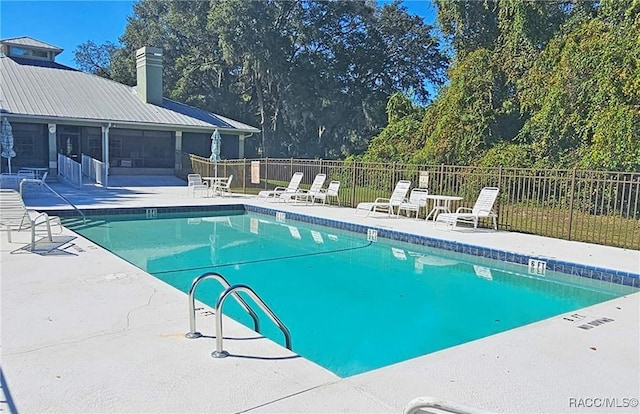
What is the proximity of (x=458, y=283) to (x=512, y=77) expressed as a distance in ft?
41.3

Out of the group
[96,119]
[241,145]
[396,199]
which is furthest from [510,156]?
[96,119]

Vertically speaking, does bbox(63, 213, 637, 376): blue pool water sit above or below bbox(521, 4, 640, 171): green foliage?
below

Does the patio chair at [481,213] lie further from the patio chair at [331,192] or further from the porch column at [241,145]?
the porch column at [241,145]

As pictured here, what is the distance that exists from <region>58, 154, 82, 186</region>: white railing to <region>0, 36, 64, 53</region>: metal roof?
9.01 metres

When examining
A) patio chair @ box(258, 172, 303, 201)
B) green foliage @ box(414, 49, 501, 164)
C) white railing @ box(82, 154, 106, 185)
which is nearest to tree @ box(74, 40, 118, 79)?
white railing @ box(82, 154, 106, 185)

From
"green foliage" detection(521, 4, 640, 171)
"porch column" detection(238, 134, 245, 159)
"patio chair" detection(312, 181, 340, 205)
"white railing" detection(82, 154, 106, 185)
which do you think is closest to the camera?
"green foliage" detection(521, 4, 640, 171)

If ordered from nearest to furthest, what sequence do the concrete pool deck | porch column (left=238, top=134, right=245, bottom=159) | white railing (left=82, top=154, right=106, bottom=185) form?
the concrete pool deck, white railing (left=82, top=154, right=106, bottom=185), porch column (left=238, top=134, right=245, bottom=159)

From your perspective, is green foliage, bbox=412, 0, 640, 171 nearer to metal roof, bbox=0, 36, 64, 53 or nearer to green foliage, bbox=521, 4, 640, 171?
green foliage, bbox=521, 4, 640, 171

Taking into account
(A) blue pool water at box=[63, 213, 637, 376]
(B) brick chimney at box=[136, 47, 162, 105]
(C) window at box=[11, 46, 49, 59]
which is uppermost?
(C) window at box=[11, 46, 49, 59]

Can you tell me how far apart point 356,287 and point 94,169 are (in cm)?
1518

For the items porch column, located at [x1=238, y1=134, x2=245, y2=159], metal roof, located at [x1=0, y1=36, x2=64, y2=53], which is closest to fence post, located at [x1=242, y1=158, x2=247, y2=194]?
porch column, located at [x1=238, y1=134, x2=245, y2=159]

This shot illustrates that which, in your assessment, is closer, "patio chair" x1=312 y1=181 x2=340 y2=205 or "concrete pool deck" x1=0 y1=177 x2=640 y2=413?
"concrete pool deck" x1=0 y1=177 x2=640 y2=413

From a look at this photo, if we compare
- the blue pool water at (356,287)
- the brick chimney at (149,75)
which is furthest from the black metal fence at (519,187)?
the brick chimney at (149,75)

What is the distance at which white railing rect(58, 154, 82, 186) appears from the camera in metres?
16.9
